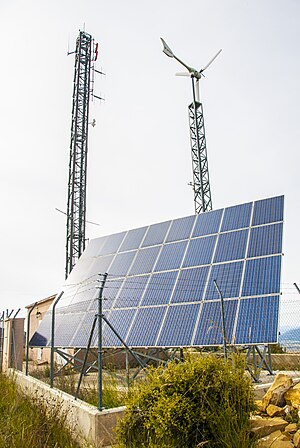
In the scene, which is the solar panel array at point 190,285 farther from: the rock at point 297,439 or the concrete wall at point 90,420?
the rock at point 297,439

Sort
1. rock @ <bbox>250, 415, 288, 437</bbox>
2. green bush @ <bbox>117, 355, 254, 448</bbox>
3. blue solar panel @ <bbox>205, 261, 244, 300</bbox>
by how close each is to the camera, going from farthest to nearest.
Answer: blue solar panel @ <bbox>205, 261, 244, 300</bbox>, rock @ <bbox>250, 415, 288, 437</bbox>, green bush @ <bbox>117, 355, 254, 448</bbox>

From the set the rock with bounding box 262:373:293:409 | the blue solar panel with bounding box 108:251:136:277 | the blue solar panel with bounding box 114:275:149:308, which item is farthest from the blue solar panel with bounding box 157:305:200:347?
the blue solar panel with bounding box 108:251:136:277

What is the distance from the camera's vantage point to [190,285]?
11.5 metres

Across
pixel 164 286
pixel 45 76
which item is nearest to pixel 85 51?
pixel 45 76

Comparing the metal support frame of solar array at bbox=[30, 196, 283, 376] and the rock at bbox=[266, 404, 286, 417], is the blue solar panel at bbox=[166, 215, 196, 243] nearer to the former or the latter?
the metal support frame of solar array at bbox=[30, 196, 283, 376]

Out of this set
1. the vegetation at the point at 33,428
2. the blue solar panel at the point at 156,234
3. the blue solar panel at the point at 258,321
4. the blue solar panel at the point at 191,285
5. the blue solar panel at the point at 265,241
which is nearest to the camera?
the vegetation at the point at 33,428

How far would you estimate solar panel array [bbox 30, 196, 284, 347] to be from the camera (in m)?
9.83

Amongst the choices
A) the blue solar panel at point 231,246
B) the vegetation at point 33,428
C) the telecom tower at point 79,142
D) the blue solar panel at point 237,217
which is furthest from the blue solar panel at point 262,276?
the telecom tower at point 79,142

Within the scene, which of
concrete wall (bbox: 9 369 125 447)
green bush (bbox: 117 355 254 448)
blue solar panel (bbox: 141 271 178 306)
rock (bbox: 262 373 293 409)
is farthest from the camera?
blue solar panel (bbox: 141 271 178 306)

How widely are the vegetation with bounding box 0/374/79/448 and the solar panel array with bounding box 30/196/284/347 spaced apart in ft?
9.29

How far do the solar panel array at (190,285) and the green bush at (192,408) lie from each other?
8.93ft

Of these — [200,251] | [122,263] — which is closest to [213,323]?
[200,251]

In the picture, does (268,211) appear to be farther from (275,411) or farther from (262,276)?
(275,411)

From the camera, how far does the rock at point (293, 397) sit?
7380 millimetres
